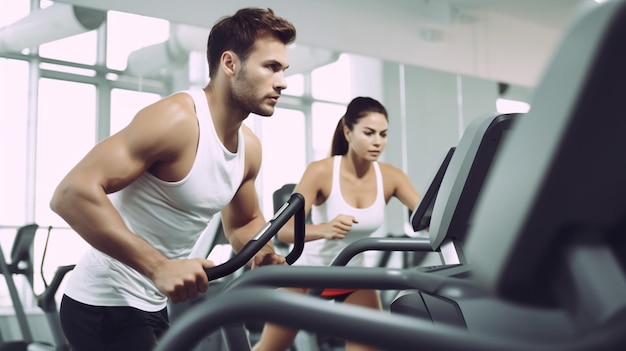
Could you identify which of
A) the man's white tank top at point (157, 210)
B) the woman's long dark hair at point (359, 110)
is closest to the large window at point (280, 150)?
the woman's long dark hair at point (359, 110)

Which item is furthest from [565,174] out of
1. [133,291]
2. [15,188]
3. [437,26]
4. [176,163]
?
[437,26]

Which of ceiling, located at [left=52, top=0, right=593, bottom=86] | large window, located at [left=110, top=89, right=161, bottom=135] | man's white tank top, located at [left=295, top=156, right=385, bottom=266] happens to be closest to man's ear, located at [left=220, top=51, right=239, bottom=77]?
man's white tank top, located at [left=295, top=156, right=385, bottom=266]

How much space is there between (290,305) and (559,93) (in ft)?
0.88

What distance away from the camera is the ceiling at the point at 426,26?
4.19 m

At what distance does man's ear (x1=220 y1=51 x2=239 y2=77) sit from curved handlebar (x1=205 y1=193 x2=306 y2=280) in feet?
1.34

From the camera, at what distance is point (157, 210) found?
1.60m

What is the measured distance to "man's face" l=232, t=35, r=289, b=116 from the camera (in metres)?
1.68

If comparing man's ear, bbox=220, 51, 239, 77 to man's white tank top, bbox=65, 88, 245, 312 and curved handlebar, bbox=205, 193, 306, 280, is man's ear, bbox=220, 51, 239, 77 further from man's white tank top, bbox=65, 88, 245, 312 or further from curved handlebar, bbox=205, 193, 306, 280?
curved handlebar, bbox=205, 193, 306, 280

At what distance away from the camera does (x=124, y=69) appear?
384 cm

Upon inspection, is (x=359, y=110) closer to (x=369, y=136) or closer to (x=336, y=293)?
(x=369, y=136)

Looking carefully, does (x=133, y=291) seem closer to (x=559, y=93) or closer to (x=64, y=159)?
(x=559, y=93)

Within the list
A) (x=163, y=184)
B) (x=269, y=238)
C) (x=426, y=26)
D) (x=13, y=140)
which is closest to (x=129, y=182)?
(x=163, y=184)

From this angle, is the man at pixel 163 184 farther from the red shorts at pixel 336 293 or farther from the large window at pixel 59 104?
the large window at pixel 59 104

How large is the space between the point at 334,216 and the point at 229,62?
4.82ft
